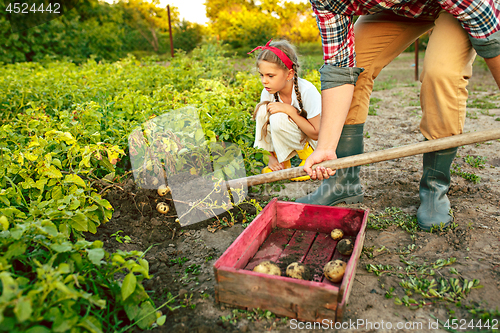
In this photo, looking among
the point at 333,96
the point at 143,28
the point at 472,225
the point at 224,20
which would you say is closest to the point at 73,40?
the point at 143,28

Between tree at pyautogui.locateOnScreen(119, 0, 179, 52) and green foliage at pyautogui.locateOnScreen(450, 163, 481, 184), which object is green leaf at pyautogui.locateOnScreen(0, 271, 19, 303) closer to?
green foliage at pyautogui.locateOnScreen(450, 163, 481, 184)

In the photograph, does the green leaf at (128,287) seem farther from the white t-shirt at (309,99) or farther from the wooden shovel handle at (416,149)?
the white t-shirt at (309,99)

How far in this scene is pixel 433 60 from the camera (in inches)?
78.7

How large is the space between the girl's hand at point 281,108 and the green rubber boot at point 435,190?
1.08 metres

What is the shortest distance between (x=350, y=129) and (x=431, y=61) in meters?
0.66

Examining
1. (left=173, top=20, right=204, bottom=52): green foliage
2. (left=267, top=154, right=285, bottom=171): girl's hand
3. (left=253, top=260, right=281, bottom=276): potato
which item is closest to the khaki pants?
(left=267, top=154, right=285, bottom=171): girl's hand

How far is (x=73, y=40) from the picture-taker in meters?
11.5

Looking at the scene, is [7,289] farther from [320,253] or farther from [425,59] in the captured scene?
[425,59]

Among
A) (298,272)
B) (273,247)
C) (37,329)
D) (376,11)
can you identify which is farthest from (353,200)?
(37,329)

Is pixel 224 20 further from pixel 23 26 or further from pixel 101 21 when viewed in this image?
pixel 23 26

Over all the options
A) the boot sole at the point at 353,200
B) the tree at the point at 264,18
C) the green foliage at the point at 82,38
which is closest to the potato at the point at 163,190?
the boot sole at the point at 353,200

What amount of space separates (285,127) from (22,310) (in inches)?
86.8

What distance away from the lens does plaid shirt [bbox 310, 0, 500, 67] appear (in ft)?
5.64

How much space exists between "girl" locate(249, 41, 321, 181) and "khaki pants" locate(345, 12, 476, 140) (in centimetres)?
56
